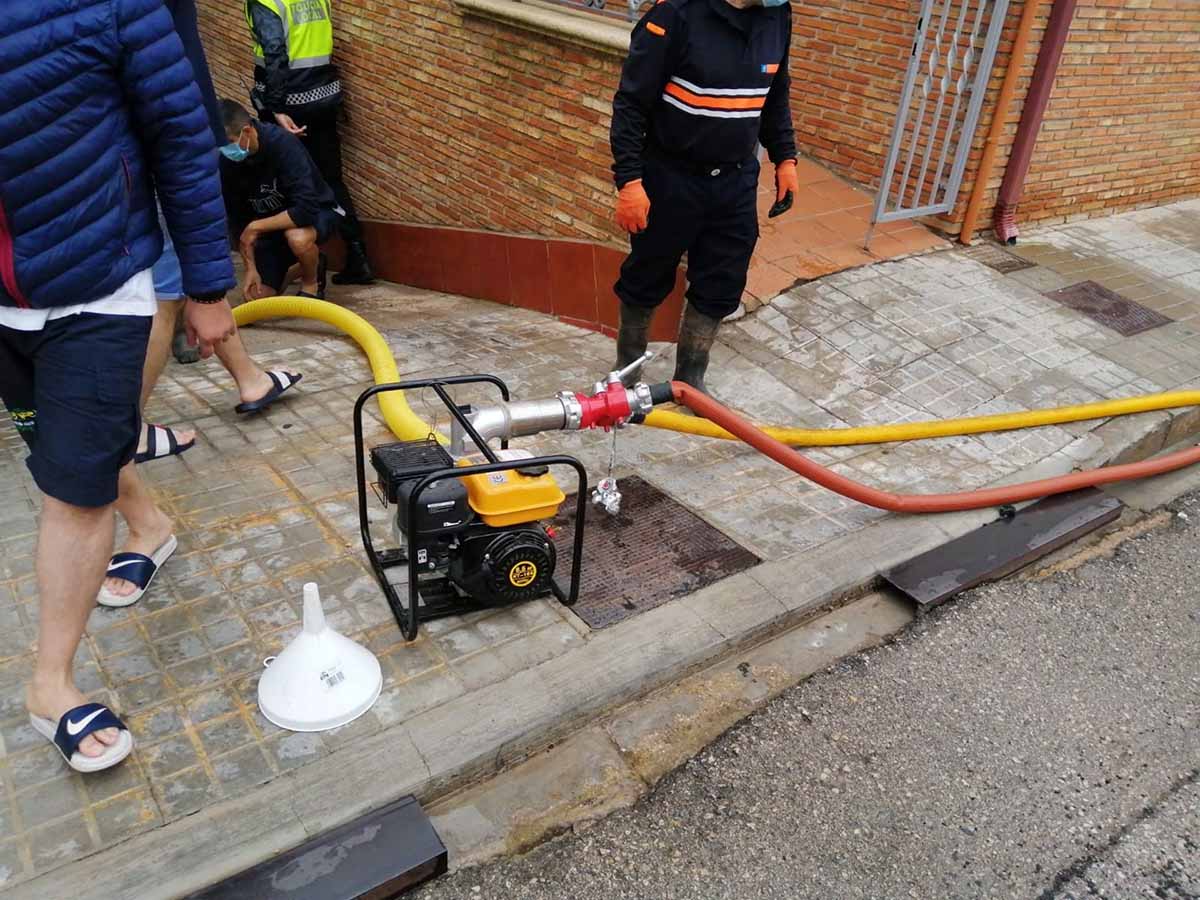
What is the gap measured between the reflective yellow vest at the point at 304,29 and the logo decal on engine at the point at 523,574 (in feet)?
17.9

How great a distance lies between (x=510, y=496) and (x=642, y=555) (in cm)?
83

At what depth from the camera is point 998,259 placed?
5.90 metres

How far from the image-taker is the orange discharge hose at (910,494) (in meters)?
3.23

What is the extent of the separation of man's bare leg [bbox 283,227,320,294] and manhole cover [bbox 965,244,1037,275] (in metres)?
4.36

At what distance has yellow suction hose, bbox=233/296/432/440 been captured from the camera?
3.74 m

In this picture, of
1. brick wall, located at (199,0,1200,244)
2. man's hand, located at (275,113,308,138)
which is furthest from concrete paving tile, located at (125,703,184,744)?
man's hand, located at (275,113,308,138)

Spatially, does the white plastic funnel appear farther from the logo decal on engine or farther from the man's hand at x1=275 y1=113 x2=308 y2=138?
the man's hand at x1=275 y1=113 x2=308 y2=138

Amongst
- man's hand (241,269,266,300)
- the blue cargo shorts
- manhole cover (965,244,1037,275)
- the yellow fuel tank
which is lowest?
man's hand (241,269,266,300)

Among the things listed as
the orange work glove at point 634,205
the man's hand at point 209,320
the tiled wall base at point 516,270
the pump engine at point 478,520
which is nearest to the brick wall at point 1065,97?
the tiled wall base at point 516,270

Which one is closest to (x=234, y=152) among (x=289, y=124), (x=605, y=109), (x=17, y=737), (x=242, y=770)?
(x=289, y=124)

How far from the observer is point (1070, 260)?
6.08m

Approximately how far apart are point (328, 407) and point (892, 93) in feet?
14.4

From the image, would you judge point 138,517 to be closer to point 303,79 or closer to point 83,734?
point 83,734

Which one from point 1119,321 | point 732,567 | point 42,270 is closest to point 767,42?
point 732,567
